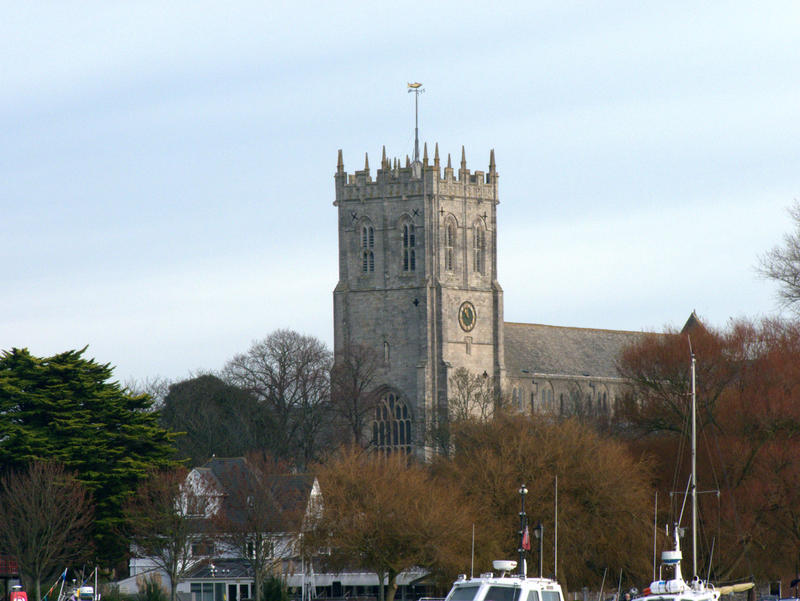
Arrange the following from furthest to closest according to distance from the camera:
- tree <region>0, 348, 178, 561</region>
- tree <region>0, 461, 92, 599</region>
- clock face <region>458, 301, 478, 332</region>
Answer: clock face <region>458, 301, 478, 332</region> → tree <region>0, 348, 178, 561</region> → tree <region>0, 461, 92, 599</region>

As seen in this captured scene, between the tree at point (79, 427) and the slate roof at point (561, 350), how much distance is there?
2672 inches

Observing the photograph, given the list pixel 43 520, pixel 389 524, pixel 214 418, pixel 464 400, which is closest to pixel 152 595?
pixel 43 520

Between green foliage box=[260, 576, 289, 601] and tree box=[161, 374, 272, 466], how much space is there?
132 feet

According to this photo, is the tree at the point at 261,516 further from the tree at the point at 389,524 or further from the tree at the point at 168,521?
the tree at the point at 389,524

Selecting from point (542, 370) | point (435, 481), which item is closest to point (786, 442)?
point (435, 481)

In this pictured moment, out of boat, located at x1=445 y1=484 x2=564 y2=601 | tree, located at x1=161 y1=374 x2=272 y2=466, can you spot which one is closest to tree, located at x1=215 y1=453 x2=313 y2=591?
tree, located at x1=161 y1=374 x2=272 y2=466

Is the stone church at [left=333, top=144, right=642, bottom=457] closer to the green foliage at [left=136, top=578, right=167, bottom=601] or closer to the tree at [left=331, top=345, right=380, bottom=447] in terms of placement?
the tree at [left=331, top=345, right=380, bottom=447]

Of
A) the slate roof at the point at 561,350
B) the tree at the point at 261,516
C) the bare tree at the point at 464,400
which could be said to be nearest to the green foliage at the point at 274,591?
the tree at the point at 261,516

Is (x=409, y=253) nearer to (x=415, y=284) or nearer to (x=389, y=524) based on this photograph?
(x=415, y=284)

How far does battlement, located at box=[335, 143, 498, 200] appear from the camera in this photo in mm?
144375

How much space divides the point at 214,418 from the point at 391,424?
48.0 feet

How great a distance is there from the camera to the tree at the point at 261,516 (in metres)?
89.6

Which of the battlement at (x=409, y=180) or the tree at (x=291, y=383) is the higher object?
the battlement at (x=409, y=180)

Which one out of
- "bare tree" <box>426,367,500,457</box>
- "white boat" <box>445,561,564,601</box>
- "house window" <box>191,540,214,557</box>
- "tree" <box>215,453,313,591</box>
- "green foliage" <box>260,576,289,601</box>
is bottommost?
"green foliage" <box>260,576,289,601</box>
